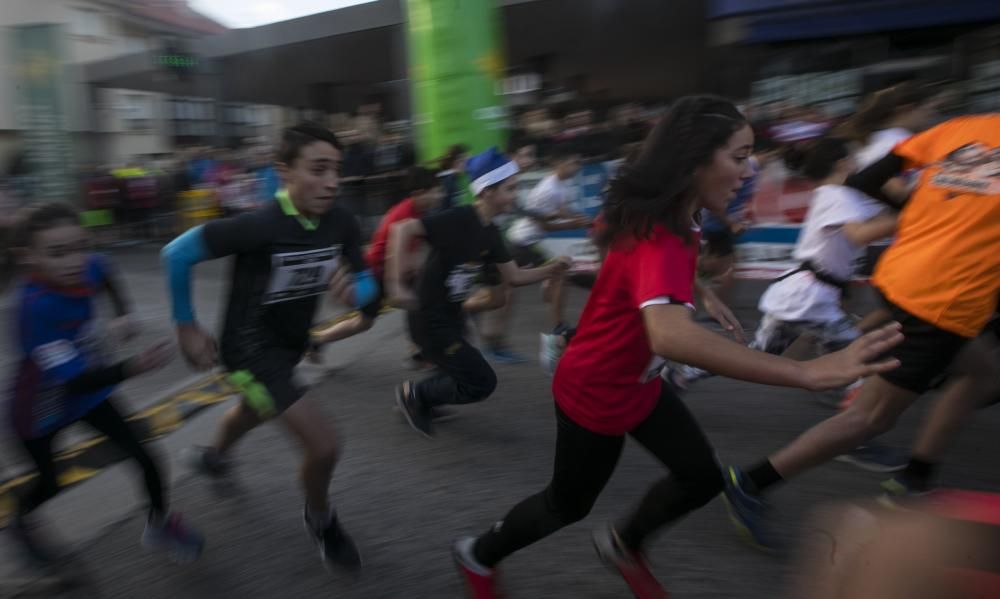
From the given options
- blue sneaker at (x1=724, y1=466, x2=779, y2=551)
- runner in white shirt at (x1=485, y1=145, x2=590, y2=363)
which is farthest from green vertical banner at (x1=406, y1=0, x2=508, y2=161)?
blue sneaker at (x1=724, y1=466, x2=779, y2=551)

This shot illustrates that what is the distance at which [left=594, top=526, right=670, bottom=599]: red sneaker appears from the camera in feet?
8.02

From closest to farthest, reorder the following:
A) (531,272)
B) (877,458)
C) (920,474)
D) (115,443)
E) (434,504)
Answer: (115,443)
(920,474)
(434,504)
(877,458)
(531,272)

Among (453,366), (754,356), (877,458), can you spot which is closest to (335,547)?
(453,366)

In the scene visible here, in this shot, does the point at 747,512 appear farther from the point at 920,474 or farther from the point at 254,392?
the point at 254,392

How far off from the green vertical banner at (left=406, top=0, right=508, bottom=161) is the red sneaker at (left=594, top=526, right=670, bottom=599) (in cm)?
558

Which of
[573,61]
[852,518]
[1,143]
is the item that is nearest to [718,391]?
[852,518]

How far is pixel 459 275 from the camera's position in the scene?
411 centimetres

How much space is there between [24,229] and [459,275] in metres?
2.02

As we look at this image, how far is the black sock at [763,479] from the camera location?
9.47 feet

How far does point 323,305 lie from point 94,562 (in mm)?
5195

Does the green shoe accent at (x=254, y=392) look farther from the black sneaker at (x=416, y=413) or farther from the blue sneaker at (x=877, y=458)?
the blue sneaker at (x=877, y=458)

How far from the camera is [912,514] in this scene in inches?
42.3

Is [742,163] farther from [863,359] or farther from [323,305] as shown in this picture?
[323,305]

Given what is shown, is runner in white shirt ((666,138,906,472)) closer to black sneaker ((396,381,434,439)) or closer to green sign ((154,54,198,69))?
black sneaker ((396,381,434,439))
